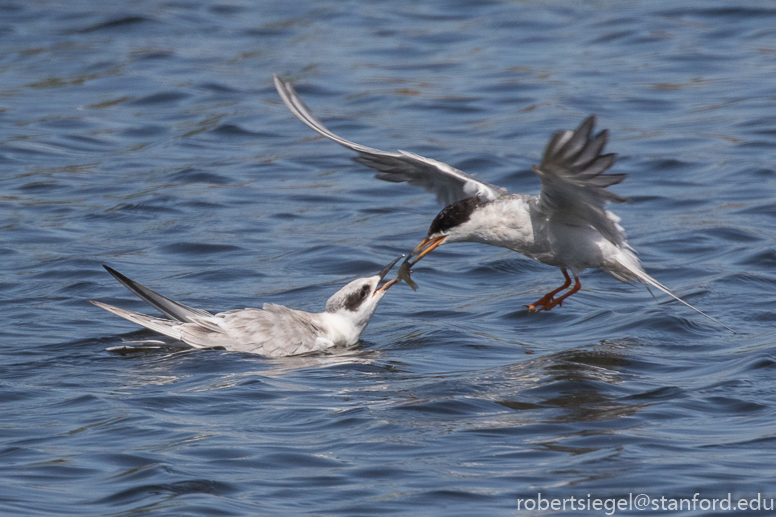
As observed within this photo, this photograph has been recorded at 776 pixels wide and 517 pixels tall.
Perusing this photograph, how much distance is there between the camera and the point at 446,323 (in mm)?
9555

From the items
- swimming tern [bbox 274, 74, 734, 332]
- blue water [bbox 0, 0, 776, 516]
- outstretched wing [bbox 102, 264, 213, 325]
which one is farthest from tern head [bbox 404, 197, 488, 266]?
outstretched wing [bbox 102, 264, 213, 325]

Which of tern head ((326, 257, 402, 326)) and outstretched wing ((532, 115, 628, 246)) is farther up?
outstretched wing ((532, 115, 628, 246))

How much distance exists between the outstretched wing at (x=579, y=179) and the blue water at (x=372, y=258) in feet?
3.49

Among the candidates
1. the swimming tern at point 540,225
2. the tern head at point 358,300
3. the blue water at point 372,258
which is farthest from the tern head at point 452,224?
the blue water at point 372,258

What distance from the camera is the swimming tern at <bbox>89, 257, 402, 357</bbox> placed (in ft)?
28.2

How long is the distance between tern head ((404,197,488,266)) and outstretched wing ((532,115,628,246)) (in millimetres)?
585

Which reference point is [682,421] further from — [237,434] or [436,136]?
[436,136]

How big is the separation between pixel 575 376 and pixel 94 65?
1371 centimetres

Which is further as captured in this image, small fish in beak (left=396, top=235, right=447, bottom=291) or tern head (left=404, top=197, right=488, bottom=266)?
small fish in beak (left=396, top=235, right=447, bottom=291)

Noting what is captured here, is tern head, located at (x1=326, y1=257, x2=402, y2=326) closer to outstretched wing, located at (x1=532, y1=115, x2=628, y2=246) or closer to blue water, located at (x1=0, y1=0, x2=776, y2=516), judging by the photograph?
blue water, located at (x1=0, y1=0, x2=776, y2=516)

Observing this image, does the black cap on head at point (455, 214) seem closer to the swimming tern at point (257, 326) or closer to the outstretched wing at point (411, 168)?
the outstretched wing at point (411, 168)

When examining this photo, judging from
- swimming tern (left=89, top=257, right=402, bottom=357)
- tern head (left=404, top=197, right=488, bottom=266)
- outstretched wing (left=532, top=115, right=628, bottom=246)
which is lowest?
swimming tern (left=89, top=257, right=402, bottom=357)

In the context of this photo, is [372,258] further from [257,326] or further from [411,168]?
[257,326]

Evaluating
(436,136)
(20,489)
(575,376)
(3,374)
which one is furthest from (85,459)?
(436,136)
